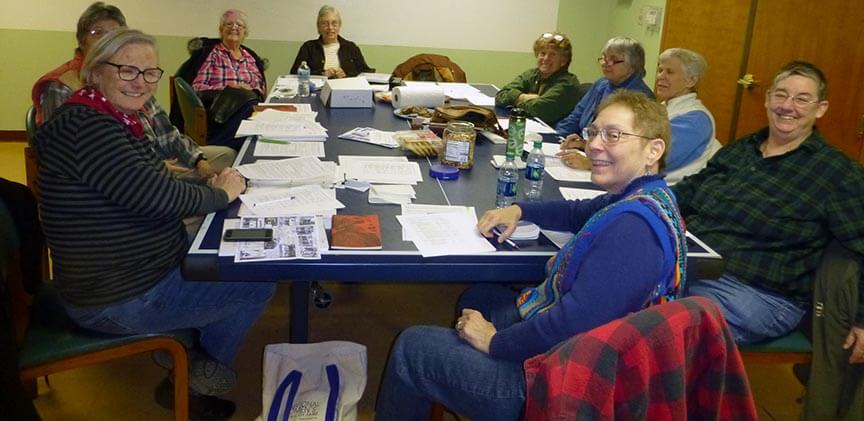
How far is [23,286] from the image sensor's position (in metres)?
1.95

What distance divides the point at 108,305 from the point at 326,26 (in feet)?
11.8

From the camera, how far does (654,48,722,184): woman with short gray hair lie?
8.93 ft

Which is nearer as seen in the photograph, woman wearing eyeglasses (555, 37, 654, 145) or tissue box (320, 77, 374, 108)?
woman wearing eyeglasses (555, 37, 654, 145)

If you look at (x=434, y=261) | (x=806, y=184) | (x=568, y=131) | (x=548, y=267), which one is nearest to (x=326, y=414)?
(x=434, y=261)

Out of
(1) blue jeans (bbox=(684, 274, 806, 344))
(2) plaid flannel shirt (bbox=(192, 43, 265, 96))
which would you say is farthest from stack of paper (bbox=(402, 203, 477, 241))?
(2) plaid flannel shirt (bbox=(192, 43, 265, 96))

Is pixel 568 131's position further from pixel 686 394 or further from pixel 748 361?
pixel 686 394

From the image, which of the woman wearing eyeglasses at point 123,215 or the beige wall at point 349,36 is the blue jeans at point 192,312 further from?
the beige wall at point 349,36

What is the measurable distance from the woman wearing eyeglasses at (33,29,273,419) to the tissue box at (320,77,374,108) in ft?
5.04

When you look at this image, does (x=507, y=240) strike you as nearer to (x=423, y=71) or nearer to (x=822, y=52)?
(x=822, y=52)

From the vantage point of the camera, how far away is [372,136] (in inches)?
113

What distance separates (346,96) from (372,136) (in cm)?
73

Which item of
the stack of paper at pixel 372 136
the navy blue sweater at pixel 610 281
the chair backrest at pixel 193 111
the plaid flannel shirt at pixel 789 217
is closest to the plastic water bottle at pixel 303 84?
the chair backrest at pixel 193 111

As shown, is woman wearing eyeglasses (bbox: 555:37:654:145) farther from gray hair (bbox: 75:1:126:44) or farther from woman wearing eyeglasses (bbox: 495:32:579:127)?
gray hair (bbox: 75:1:126:44)

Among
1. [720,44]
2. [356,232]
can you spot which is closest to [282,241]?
[356,232]
